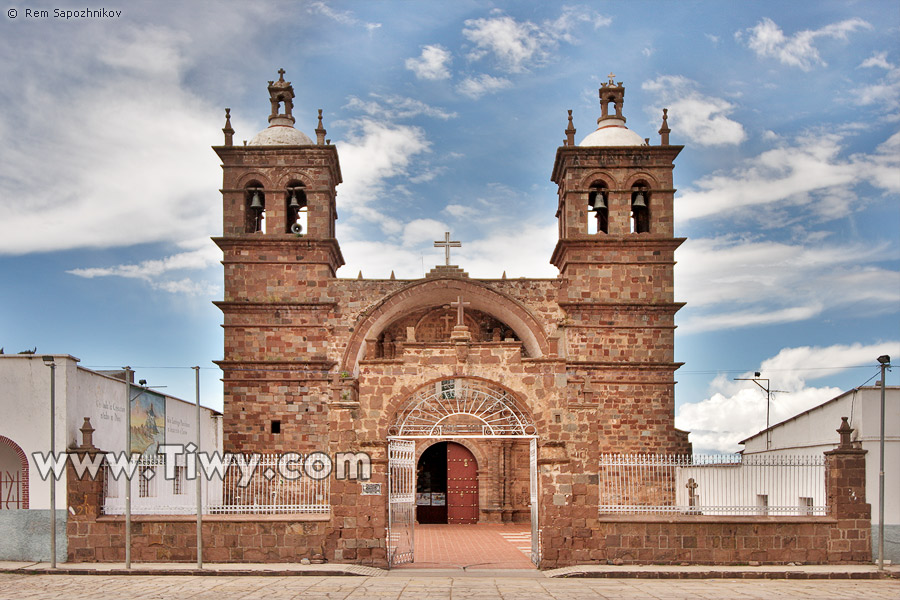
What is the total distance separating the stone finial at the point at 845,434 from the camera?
1580cm

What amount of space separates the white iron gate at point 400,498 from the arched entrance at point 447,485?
7684mm

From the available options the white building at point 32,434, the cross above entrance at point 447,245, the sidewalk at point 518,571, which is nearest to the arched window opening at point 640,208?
the cross above entrance at point 447,245

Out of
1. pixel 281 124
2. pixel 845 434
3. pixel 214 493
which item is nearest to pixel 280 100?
pixel 281 124

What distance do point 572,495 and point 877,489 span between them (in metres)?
5.76

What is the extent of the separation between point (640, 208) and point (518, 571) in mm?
12495

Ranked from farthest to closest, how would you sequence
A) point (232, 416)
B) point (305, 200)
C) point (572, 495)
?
point (305, 200) < point (232, 416) < point (572, 495)

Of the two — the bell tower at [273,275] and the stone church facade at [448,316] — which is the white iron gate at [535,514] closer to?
the stone church facade at [448,316]

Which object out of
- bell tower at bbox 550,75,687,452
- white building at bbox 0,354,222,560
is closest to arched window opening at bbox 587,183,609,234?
bell tower at bbox 550,75,687,452

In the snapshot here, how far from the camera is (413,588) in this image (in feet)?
43.5

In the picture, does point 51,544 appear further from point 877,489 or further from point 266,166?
point 877,489

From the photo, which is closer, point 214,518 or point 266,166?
point 214,518

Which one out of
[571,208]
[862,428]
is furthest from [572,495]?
[571,208]

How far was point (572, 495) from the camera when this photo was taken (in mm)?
15438

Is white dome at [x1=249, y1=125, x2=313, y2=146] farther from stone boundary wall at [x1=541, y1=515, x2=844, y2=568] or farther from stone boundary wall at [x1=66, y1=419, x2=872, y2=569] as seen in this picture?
stone boundary wall at [x1=541, y1=515, x2=844, y2=568]
